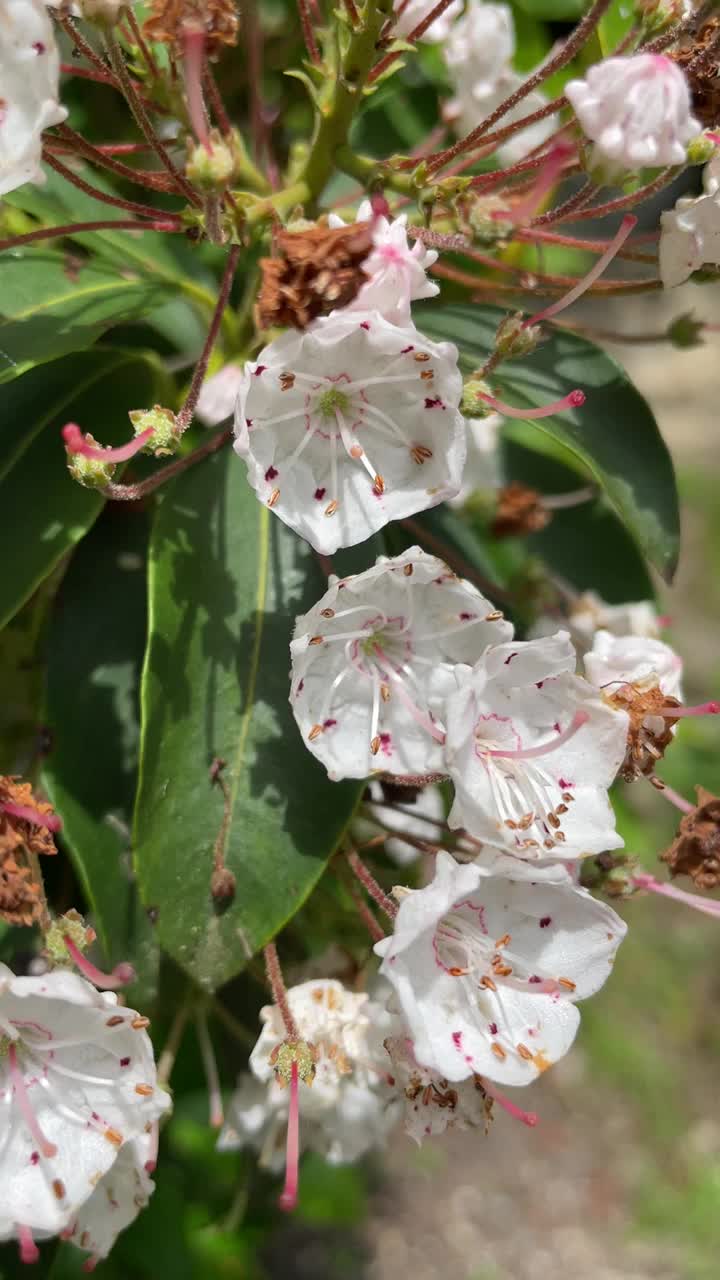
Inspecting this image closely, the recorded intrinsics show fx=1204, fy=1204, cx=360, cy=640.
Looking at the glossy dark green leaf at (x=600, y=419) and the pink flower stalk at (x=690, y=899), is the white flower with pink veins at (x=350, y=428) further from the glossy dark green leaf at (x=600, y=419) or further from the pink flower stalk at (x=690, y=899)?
the pink flower stalk at (x=690, y=899)

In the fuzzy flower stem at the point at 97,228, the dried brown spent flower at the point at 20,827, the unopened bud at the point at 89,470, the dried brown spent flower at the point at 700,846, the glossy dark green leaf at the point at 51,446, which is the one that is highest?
the fuzzy flower stem at the point at 97,228

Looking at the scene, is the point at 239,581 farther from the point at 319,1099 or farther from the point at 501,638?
the point at 319,1099

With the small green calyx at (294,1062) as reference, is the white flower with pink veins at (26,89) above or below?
above

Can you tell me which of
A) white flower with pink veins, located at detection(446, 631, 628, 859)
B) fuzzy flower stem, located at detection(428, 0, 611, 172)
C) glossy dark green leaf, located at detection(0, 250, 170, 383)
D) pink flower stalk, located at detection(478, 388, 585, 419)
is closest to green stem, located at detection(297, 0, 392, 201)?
fuzzy flower stem, located at detection(428, 0, 611, 172)

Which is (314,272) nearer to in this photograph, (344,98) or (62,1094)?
(344,98)

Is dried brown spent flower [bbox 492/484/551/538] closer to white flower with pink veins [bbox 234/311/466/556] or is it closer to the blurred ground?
white flower with pink veins [bbox 234/311/466/556]

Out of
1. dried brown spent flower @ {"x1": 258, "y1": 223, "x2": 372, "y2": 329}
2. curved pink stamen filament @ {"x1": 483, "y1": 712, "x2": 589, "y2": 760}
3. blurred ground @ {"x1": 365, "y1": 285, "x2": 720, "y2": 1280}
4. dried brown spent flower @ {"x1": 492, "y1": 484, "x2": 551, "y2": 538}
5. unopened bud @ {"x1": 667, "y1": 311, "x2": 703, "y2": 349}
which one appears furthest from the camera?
blurred ground @ {"x1": 365, "y1": 285, "x2": 720, "y2": 1280}

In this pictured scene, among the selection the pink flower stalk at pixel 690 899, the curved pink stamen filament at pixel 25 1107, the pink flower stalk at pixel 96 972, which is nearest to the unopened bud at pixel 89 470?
the pink flower stalk at pixel 96 972
